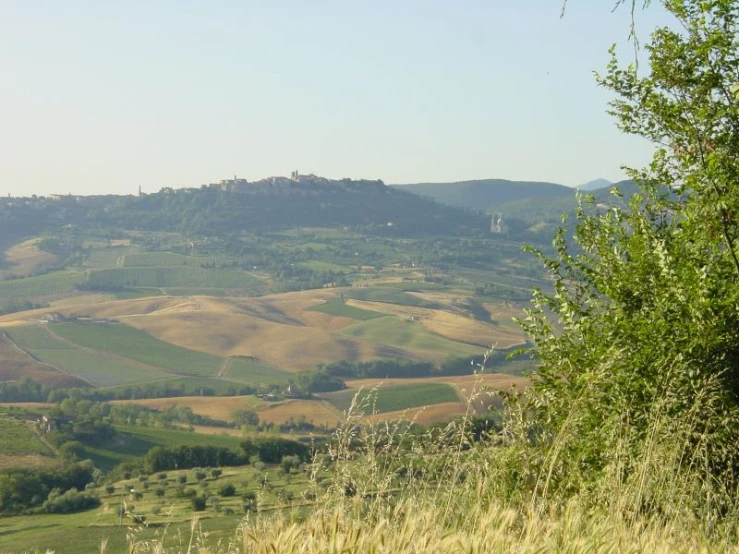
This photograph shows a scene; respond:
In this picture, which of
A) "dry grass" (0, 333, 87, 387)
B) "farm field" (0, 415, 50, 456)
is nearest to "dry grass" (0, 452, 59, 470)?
"farm field" (0, 415, 50, 456)

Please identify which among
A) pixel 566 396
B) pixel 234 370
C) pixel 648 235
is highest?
pixel 648 235

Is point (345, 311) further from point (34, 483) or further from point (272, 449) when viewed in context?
point (272, 449)

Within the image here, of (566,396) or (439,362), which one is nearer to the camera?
(566,396)

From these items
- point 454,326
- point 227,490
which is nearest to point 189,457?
point 227,490

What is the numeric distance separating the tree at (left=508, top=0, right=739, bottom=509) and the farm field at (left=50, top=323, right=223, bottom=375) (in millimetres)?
116869

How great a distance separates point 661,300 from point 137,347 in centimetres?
13021

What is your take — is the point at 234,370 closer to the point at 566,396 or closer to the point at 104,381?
the point at 104,381

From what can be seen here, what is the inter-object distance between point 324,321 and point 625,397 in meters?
149

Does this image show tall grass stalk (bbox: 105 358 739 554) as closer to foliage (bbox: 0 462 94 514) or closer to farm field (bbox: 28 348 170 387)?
foliage (bbox: 0 462 94 514)

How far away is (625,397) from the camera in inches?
324

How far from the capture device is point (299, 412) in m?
94.3

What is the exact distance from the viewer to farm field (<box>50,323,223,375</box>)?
5054 inches

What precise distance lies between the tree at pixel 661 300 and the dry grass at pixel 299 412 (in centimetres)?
7632

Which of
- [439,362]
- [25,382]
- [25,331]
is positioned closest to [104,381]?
[25,382]
